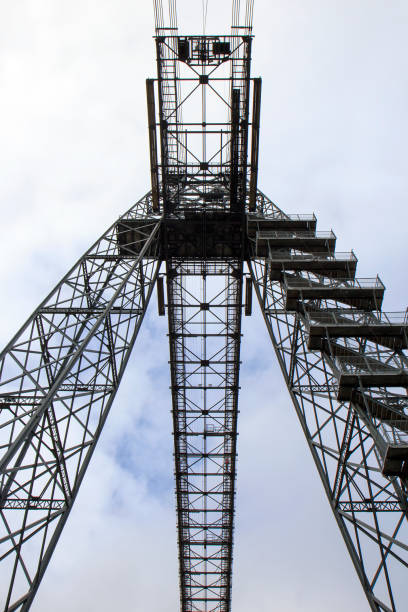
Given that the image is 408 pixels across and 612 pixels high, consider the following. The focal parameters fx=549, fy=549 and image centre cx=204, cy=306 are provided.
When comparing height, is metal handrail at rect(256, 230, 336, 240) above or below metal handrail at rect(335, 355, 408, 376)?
above

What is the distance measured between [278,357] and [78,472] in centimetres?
884

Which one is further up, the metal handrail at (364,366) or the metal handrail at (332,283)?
the metal handrail at (332,283)

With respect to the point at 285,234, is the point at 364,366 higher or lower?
lower

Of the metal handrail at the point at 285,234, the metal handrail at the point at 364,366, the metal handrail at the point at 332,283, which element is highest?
the metal handrail at the point at 285,234

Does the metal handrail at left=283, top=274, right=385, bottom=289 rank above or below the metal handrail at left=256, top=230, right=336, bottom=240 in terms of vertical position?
below

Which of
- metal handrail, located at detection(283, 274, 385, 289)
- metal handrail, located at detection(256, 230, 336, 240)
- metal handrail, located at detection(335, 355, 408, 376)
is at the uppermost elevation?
metal handrail, located at detection(256, 230, 336, 240)

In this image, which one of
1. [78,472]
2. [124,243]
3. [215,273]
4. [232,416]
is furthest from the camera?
[232,416]

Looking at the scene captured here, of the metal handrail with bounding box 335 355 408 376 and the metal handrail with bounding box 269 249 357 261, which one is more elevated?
the metal handrail with bounding box 269 249 357 261

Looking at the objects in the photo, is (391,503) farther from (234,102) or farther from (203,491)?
(203,491)

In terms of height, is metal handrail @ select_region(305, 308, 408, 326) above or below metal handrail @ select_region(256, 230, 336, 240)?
below

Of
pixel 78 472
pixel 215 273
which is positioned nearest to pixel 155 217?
pixel 215 273

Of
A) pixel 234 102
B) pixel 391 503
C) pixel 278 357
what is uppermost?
pixel 234 102

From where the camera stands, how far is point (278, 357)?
68.8 ft

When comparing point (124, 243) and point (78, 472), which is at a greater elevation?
point (124, 243)
